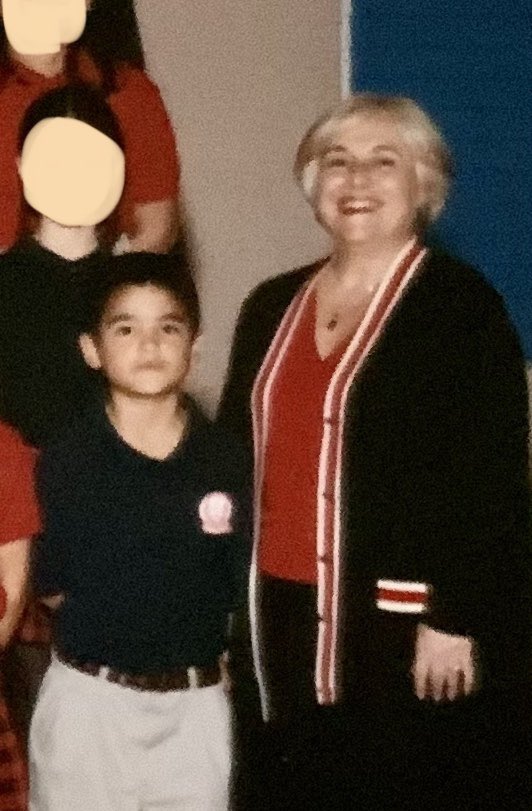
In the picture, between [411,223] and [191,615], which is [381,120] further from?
[191,615]

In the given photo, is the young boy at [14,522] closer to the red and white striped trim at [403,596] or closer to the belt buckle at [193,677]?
the belt buckle at [193,677]

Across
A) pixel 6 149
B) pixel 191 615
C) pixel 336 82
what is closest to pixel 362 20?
pixel 336 82

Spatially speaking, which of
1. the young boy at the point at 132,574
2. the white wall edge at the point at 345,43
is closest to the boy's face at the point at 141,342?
the young boy at the point at 132,574

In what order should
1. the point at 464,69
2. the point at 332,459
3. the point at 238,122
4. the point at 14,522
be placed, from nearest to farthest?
the point at 14,522 < the point at 332,459 < the point at 238,122 < the point at 464,69

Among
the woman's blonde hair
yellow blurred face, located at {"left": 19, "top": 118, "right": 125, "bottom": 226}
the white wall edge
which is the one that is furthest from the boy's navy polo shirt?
the white wall edge

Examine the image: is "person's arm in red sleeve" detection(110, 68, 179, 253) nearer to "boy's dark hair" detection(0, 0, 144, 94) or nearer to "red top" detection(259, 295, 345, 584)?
"boy's dark hair" detection(0, 0, 144, 94)

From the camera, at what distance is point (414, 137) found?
1128 millimetres

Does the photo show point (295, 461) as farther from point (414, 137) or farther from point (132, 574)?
point (414, 137)

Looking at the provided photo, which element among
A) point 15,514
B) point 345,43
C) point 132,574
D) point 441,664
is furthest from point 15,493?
point 345,43

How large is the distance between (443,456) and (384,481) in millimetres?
64

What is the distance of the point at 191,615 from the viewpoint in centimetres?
104

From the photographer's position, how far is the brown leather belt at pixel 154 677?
1023mm

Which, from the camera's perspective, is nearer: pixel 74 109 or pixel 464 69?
pixel 74 109

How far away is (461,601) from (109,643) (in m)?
0.36
